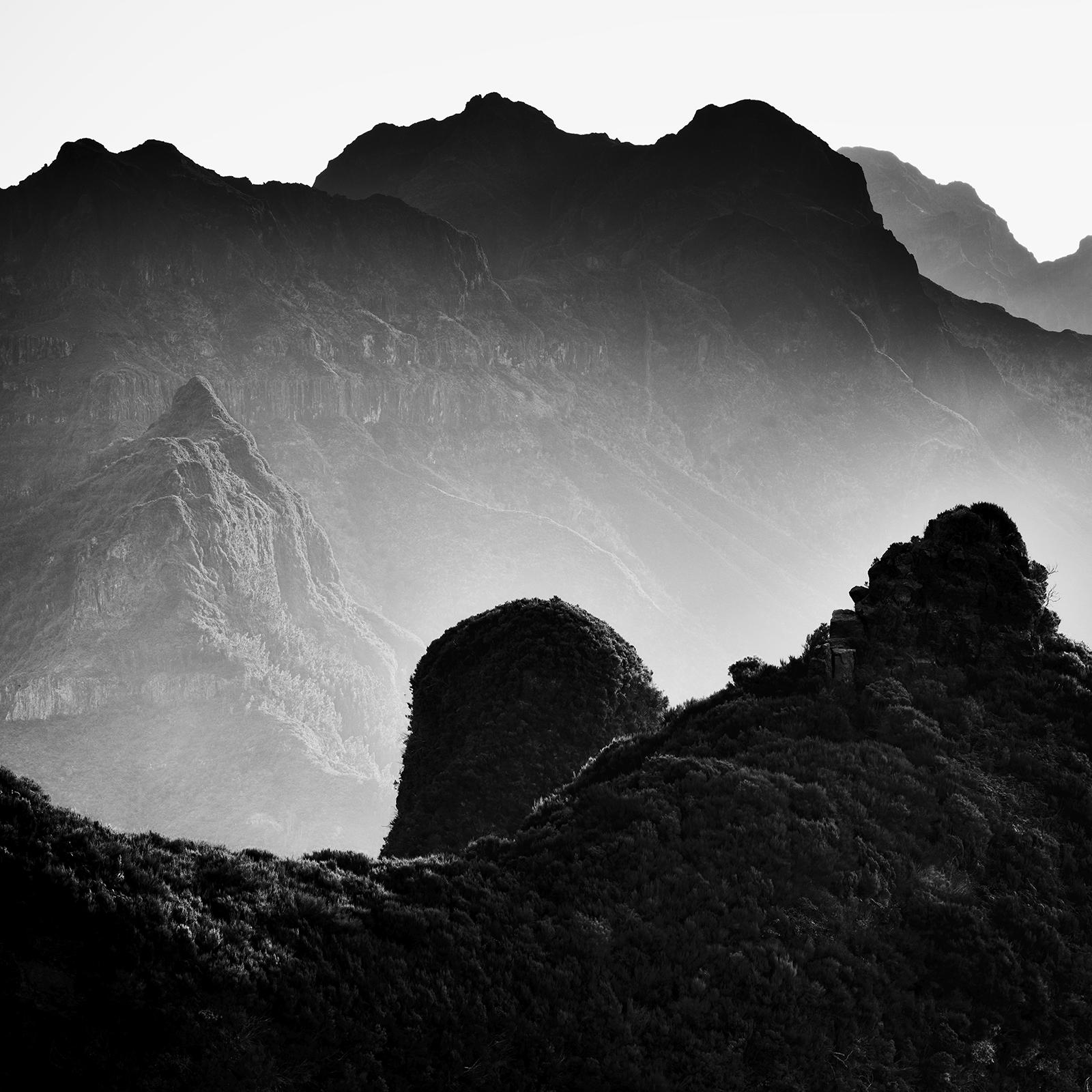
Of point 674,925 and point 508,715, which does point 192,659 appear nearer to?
point 508,715

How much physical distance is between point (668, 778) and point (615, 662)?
1345cm

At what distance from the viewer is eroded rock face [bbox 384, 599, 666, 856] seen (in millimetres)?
31578

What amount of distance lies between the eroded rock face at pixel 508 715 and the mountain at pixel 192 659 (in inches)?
2849

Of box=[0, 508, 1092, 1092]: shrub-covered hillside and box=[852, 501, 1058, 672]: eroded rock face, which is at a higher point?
box=[852, 501, 1058, 672]: eroded rock face

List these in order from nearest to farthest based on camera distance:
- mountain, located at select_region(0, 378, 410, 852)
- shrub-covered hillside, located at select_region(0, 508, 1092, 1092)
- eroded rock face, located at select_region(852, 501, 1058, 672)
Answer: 1. shrub-covered hillside, located at select_region(0, 508, 1092, 1092)
2. eroded rock face, located at select_region(852, 501, 1058, 672)
3. mountain, located at select_region(0, 378, 410, 852)

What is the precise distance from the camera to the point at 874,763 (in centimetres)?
2288

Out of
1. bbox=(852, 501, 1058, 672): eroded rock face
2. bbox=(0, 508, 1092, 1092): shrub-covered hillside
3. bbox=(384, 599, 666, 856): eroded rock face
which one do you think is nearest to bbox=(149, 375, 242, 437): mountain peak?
bbox=(384, 599, 666, 856): eroded rock face

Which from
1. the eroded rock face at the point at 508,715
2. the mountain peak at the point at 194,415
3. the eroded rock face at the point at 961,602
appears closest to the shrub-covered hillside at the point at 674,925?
the eroded rock face at the point at 961,602

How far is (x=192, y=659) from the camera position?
125812 mm

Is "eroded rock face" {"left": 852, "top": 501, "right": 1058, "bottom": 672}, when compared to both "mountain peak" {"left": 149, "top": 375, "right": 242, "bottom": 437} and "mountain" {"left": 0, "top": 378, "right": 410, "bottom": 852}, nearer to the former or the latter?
"mountain" {"left": 0, "top": 378, "right": 410, "bottom": 852}

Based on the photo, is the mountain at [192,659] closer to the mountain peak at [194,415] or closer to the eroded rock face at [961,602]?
the mountain peak at [194,415]

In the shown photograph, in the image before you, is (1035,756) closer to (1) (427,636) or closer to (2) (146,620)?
(2) (146,620)

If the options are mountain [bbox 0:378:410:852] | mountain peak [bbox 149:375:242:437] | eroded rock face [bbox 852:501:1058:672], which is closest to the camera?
eroded rock face [bbox 852:501:1058:672]

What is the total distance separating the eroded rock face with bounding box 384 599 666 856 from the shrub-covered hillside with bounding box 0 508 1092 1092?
6801 millimetres
